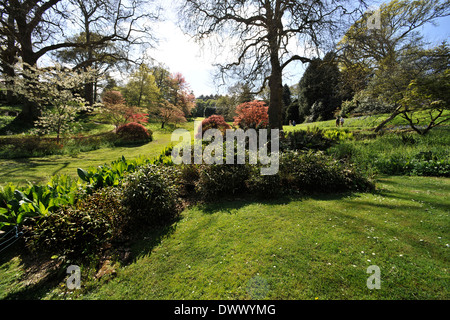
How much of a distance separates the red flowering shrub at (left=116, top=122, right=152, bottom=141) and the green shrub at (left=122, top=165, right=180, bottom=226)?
10.1 metres

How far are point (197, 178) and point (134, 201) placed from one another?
1.79m

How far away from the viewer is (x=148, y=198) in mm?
2934

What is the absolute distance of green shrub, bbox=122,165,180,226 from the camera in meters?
2.89

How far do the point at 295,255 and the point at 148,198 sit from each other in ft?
7.83

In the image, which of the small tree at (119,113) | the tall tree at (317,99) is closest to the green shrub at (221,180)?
the small tree at (119,113)

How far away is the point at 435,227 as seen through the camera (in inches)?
95.3

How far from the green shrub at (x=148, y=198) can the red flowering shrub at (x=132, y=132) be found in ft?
33.1

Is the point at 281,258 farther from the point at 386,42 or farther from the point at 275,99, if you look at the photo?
the point at 386,42

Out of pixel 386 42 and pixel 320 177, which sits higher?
pixel 386 42

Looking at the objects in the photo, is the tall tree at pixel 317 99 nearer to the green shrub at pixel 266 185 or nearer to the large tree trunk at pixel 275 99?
the large tree trunk at pixel 275 99

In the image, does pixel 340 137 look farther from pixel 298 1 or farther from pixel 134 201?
pixel 134 201

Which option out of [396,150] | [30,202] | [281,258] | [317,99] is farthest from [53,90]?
[317,99]

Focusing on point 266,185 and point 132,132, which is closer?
point 266,185

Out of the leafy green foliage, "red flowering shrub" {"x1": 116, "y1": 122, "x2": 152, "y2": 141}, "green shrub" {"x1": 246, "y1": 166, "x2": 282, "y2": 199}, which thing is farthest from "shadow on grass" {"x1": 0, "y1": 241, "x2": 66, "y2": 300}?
"red flowering shrub" {"x1": 116, "y1": 122, "x2": 152, "y2": 141}
